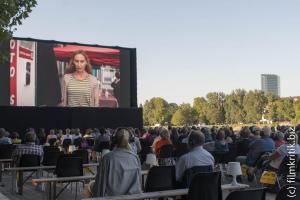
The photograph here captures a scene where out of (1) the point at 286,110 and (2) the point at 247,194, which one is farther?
(1) the point at 286,110

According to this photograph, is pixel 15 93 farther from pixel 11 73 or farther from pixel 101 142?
pixel 101 142

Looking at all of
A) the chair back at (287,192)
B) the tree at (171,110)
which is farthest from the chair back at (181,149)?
the tree at (171,110)

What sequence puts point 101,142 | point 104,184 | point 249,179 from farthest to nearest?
point 101,142
point 249,179
point 104,184

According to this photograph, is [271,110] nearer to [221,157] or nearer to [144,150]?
[144,150]

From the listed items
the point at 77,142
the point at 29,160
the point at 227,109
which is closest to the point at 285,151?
the point at 29,160

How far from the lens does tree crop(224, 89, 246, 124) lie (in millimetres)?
96375

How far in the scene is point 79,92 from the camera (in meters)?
20.6

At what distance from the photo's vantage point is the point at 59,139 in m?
14.9

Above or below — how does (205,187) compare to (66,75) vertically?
below

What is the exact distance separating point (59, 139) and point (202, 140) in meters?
10.8

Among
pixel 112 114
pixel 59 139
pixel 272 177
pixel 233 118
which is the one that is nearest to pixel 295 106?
pixel 233 118

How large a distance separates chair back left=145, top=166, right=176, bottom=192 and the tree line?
255 feet

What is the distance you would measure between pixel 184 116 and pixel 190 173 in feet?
330

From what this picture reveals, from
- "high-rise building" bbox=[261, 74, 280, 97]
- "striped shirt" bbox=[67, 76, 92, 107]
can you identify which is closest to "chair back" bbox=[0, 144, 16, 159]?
"striped shirt" bbox=[67, 76, 92, 107]
